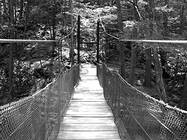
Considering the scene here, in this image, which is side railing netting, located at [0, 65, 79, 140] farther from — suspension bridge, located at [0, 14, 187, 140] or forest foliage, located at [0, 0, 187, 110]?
forest foliage, located at [0, 0, 187, 110]

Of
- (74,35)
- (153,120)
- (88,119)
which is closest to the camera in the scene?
(153,120)

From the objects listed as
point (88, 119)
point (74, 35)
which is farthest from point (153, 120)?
point (74, 35)

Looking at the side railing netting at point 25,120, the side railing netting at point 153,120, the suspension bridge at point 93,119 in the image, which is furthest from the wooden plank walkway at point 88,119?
the side railing netting at point 25,120

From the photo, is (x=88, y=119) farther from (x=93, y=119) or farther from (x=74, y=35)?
(x=74, y=35)

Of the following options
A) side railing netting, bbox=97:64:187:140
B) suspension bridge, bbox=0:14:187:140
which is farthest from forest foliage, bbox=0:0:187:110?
side railing netting, bbox=97:64:187:140

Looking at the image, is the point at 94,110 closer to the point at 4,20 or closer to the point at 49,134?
the point at 49,134

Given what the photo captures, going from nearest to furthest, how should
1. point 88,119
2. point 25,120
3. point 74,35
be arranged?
point 25,120
point 88,119
point 74,35

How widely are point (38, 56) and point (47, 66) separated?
3.26ft

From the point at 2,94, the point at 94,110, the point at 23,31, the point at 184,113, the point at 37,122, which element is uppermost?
the point at 23,31

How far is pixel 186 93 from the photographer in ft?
28.5

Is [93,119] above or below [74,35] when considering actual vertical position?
below

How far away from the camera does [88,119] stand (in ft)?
13.3

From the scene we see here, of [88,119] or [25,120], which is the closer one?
[25,120]

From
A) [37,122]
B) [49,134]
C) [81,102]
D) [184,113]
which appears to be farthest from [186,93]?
[184,113]
